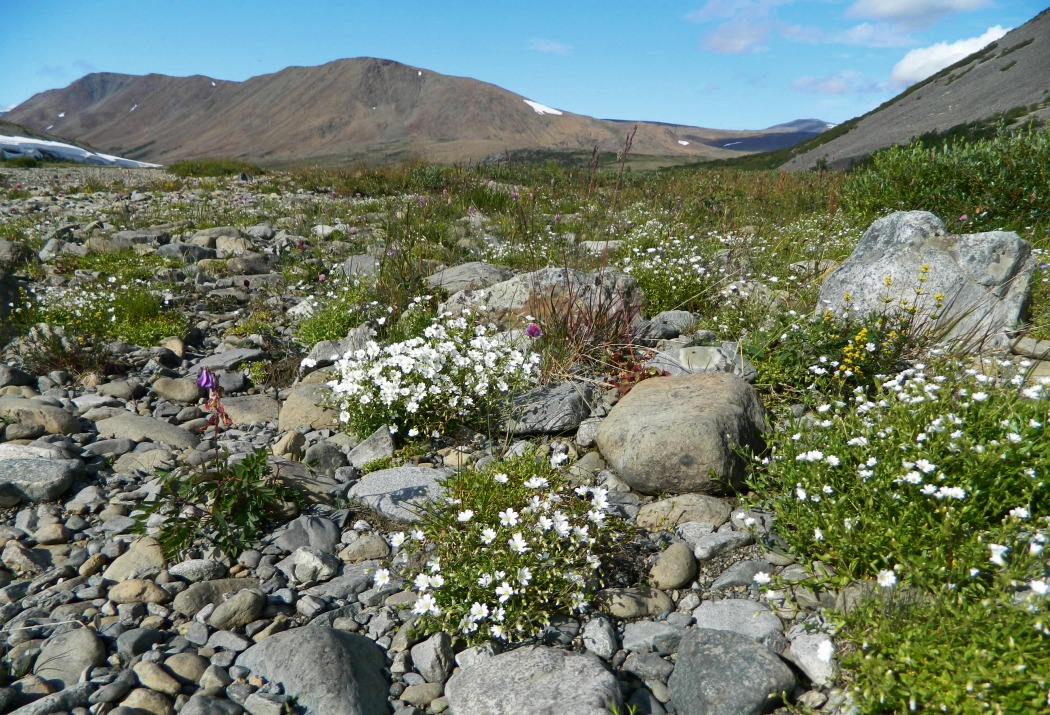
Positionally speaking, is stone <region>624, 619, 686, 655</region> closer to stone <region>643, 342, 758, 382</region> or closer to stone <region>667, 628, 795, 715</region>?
stone <region>667, 628, 795, 715</region>

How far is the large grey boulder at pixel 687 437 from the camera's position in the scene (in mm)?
3797

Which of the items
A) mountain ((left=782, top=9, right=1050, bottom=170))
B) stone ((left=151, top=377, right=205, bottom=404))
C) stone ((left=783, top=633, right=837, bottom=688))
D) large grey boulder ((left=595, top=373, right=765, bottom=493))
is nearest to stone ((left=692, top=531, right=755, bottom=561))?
large grey boulder ((left=595, top=373, right=765, bottom=493))

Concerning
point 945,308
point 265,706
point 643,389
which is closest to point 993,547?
point 643,389

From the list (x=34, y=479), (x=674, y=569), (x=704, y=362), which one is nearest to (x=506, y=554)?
(x=674, y=569)

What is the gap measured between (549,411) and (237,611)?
8.05ft

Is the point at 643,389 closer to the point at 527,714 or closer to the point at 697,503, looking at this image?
the point at 697,503

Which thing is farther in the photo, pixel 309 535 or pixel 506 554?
pixel 309 535

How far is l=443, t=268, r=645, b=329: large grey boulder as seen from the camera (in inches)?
224

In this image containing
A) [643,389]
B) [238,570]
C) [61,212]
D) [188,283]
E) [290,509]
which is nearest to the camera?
[238,570]

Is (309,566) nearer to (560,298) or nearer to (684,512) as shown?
(684,512)

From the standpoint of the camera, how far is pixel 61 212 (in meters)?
14.1

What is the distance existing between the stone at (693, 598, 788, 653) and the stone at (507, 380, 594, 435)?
181 centimetres

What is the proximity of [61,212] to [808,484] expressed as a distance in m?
16.6

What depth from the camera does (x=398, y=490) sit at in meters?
4.05
